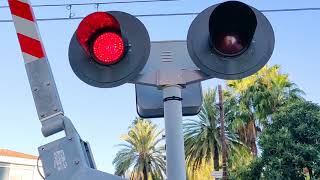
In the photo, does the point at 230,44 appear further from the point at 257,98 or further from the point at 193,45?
the point at 257,98

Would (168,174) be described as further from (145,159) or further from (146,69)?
(145,159)

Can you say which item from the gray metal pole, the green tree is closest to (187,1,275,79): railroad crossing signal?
the gray metal pole

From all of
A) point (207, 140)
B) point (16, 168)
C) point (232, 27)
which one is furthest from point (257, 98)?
point (232, 27)

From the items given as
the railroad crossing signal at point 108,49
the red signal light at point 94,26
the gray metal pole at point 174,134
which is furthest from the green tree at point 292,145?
the red signal light at point 94,26

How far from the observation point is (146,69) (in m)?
2.11

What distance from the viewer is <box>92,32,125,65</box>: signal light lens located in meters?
1.83

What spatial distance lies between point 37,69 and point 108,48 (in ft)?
1.06

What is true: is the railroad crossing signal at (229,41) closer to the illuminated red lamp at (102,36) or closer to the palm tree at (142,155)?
the illuminated red lamp at (102,36)

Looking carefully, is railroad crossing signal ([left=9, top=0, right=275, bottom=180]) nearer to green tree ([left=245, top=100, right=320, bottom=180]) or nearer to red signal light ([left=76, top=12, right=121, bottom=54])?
red signal light ([left=76, top=12, right=121, bottom=54])

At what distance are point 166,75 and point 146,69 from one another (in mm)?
108

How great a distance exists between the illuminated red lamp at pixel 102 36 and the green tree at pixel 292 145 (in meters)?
16.5

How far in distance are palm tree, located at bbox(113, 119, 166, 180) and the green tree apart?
17.9 meters

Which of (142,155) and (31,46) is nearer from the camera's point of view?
(31,46)

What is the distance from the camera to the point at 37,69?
1.72 meters
